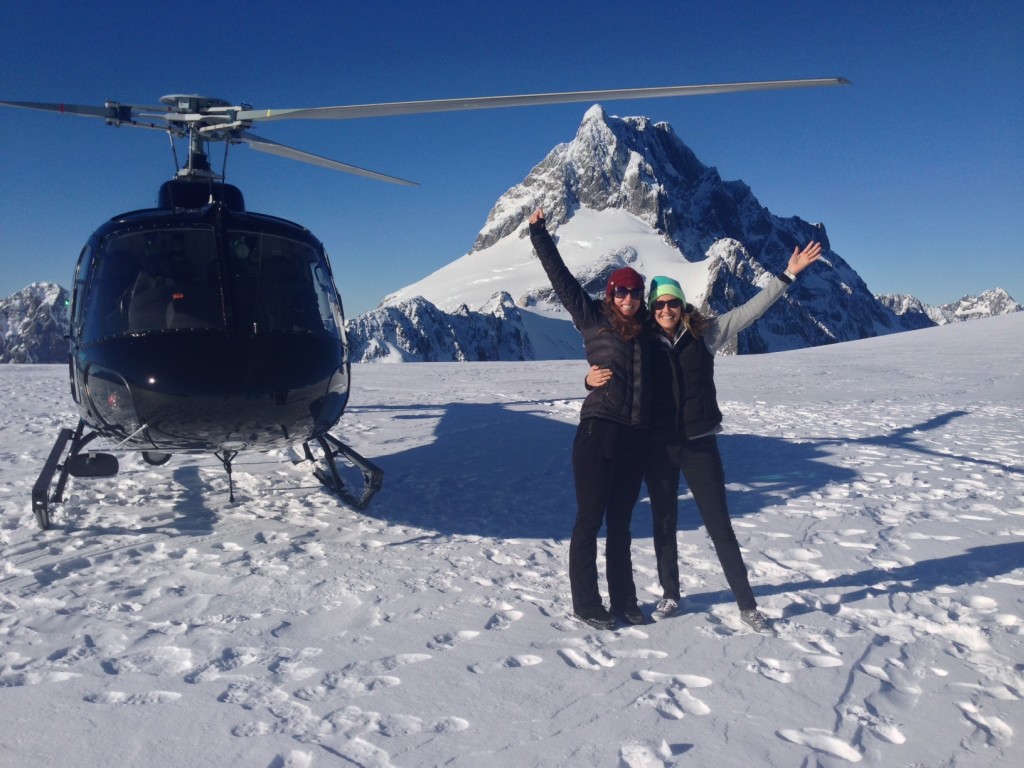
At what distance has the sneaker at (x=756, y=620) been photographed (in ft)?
13.1

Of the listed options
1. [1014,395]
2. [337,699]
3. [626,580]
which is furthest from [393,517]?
[1014,395]

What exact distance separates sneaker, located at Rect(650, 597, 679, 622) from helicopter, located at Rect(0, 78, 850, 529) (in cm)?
276

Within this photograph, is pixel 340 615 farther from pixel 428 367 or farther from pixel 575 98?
pixel 428 367

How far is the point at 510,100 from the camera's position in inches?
195

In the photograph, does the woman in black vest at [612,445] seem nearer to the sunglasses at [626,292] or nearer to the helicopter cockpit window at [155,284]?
the sunglasses at [626,292]

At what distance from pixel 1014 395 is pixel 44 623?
16.5 metres

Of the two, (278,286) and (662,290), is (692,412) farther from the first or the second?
(278,286)

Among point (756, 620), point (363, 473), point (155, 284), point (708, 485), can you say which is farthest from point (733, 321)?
point (155, 284)

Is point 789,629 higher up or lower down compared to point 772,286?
lower down

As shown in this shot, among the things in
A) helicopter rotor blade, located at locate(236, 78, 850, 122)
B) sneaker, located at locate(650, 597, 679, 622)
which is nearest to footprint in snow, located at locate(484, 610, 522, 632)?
sneaker, located at locate(650, 597, 679, 622)

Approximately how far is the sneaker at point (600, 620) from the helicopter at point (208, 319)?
2.51m

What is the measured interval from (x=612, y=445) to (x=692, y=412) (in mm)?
464

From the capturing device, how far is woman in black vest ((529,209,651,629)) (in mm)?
4020

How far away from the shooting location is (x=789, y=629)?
4055 mm
